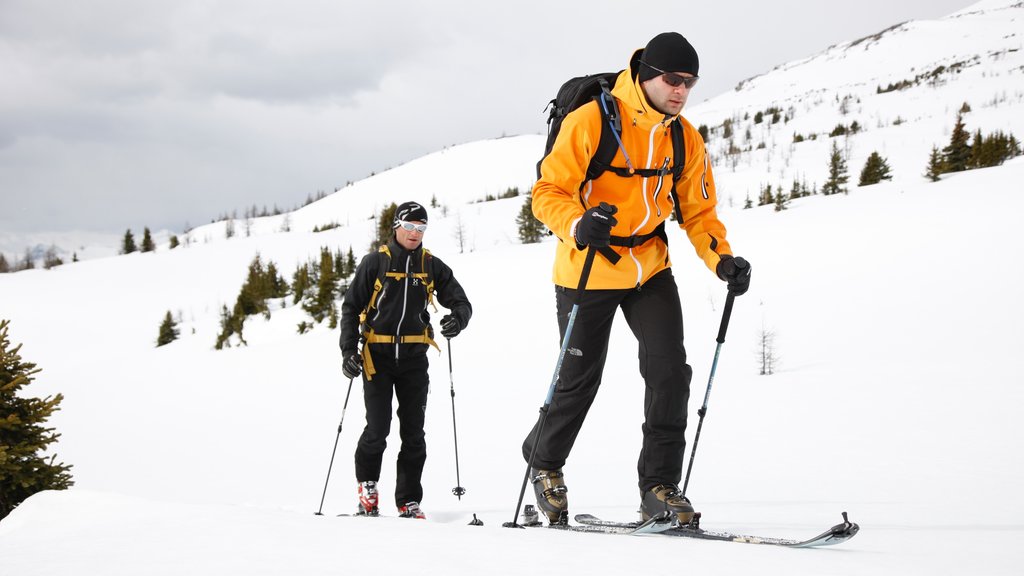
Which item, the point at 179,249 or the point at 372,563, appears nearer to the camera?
the point at 372,563

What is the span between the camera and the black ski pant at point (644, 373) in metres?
3.06

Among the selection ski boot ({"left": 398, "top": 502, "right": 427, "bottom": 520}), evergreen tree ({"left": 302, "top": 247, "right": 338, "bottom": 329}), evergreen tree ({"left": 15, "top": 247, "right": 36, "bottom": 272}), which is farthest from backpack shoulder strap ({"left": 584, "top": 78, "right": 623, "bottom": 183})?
evergreen tree ({"left": 15, "top": 247, "right": 36, "bottom": 272})

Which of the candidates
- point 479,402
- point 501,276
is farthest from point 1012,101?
point 479,402

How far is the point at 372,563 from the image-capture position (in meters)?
1.80

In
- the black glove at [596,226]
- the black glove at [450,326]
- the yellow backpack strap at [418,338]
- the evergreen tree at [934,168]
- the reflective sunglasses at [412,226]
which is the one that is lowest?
the yellow backpack strap at [418,338]

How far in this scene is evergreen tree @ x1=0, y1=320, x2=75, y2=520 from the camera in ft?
17.2

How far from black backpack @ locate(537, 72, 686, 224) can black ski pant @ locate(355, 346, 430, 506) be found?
7.75ft

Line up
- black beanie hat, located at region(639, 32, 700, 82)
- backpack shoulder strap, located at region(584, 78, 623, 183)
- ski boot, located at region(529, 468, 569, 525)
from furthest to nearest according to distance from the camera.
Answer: ski boot, located at region(529, 468, 569, 525)
backpack shoulder strap, located at region(584, 78, 623, 183)
black beanie hat, located at region(639, 32, 700, 82)

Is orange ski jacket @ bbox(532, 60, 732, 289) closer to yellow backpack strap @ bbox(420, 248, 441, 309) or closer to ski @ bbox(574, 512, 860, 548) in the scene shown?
ski @ bbox(574, 512, 860, 548)

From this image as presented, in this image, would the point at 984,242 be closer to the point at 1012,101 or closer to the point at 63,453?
the point at 63,453

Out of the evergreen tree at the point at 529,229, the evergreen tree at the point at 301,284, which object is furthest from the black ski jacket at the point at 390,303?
the evergreen tree at the point at 301,284

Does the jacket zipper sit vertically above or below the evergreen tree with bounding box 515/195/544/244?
below

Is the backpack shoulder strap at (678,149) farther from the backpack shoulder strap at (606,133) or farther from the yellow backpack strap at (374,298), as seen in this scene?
the yellow backpack strap at (374,298)

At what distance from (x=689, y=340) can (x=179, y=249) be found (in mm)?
50728
